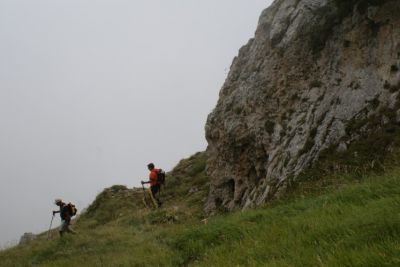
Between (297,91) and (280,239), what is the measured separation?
32.6 ft

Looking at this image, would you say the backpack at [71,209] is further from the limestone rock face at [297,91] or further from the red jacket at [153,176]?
the limestone rock face at [297,91]

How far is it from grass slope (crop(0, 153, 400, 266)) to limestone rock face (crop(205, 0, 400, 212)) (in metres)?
2.31

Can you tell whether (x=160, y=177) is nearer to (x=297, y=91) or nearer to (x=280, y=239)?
(x=297, y=91)

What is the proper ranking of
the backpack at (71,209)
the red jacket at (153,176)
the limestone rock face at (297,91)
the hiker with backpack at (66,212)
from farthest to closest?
the red jacket at (153,176), the backpack at (71,209), the hiker with backpack at (66,212), the limestone rock face at (297,91)

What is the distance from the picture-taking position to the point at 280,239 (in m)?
8.94

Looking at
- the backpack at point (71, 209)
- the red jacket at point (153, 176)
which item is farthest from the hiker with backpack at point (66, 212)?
the red jacket at point (153, 176)

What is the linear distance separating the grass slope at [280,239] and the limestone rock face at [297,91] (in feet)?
7.57

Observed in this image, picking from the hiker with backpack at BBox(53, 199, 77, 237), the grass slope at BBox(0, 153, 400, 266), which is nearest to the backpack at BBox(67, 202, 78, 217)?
the hiker with backpack at BBox(53, 199, 77, 237)

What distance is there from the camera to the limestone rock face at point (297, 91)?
15.1 metres

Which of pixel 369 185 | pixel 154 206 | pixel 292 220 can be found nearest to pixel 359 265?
pixel 292 220

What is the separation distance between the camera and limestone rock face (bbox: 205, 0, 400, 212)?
15117 millimetres

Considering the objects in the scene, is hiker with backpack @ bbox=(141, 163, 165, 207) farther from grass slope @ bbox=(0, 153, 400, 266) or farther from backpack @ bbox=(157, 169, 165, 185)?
grass slope @ bbox=(0, 153, 400, 266)

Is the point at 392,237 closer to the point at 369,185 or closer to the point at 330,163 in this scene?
the point at 369,185

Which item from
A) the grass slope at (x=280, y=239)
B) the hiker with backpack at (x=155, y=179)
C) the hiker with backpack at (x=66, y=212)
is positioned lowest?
the grass slope at (x=280, y=239)
